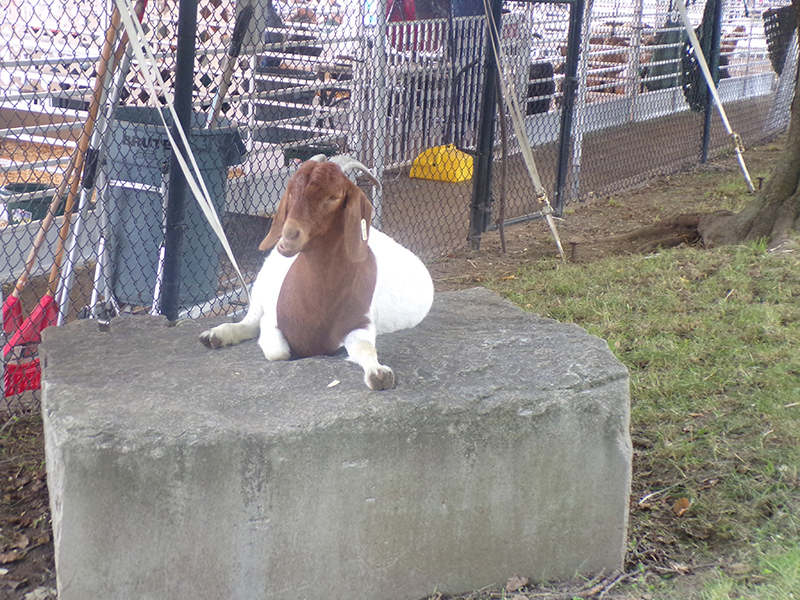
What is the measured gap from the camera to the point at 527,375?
2.69 m

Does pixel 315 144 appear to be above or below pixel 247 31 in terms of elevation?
below

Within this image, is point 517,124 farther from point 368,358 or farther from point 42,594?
point 42,594

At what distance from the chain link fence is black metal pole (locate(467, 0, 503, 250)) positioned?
29 millimetres

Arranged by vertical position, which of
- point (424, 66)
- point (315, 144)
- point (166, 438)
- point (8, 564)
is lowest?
point (8, 564)

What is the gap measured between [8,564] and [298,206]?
1492mm

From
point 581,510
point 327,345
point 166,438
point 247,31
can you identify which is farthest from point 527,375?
point 247,31

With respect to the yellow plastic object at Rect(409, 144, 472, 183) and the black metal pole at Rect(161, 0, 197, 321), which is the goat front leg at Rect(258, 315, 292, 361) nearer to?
the black metal pole at Rect(161, 0, 197, 321)

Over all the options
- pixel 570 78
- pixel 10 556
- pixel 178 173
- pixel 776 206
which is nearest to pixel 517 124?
pixel 570 78

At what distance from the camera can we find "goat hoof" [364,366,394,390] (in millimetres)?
2529

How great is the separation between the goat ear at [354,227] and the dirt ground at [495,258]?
1.28m

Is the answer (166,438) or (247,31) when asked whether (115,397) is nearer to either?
(166,438)

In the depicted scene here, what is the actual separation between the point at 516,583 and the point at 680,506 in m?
0.78

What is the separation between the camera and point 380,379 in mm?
2527

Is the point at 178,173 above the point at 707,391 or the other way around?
above
